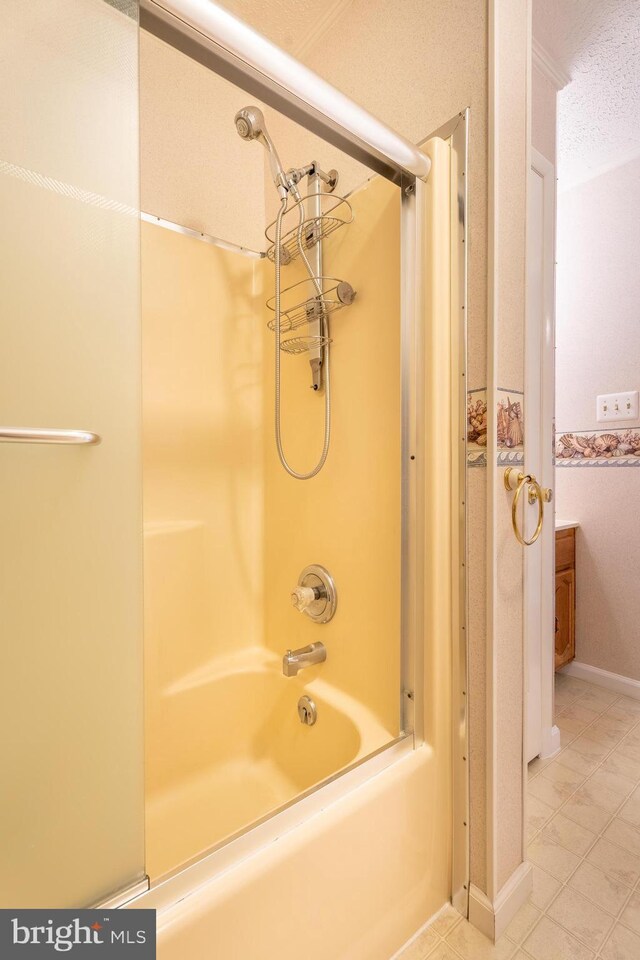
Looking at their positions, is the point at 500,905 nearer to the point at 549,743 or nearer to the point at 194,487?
the point at 549,743

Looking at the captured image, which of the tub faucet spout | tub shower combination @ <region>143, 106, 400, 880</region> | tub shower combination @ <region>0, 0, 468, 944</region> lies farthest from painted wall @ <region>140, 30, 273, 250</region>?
the tub faucet spout

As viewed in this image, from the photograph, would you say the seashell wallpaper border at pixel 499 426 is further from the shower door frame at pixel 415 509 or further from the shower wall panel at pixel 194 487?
the shower wall panel at pixel 194 487

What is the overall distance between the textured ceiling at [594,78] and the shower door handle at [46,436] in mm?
1800

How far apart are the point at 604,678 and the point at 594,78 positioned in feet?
7.79

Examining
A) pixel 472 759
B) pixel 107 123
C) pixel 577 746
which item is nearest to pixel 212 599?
pixel 472 759

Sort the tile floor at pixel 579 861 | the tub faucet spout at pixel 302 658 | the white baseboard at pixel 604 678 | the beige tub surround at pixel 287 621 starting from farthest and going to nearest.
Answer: the white baseboard at pixel 604 678
the tub faucet spout at pixel 302 658
the tile floor at pixel 579 861
the beige tub surround at pixel 287 621

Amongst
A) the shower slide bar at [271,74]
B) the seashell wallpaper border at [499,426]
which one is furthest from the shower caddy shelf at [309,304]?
the seashell wallpaper border at [499,426]

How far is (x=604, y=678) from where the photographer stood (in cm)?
208

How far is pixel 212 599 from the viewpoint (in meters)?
1.46

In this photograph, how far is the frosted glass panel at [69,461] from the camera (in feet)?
1.87

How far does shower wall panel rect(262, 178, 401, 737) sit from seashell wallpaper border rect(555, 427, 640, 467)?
1.50m

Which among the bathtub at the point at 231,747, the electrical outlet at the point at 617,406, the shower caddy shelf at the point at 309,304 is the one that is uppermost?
the shower caddy shelf at the point at 309,304

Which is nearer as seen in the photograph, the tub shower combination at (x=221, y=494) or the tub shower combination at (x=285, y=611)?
the tub shower combination at (x=221, y=494)

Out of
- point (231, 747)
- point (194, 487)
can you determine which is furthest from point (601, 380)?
point (231, 747)
